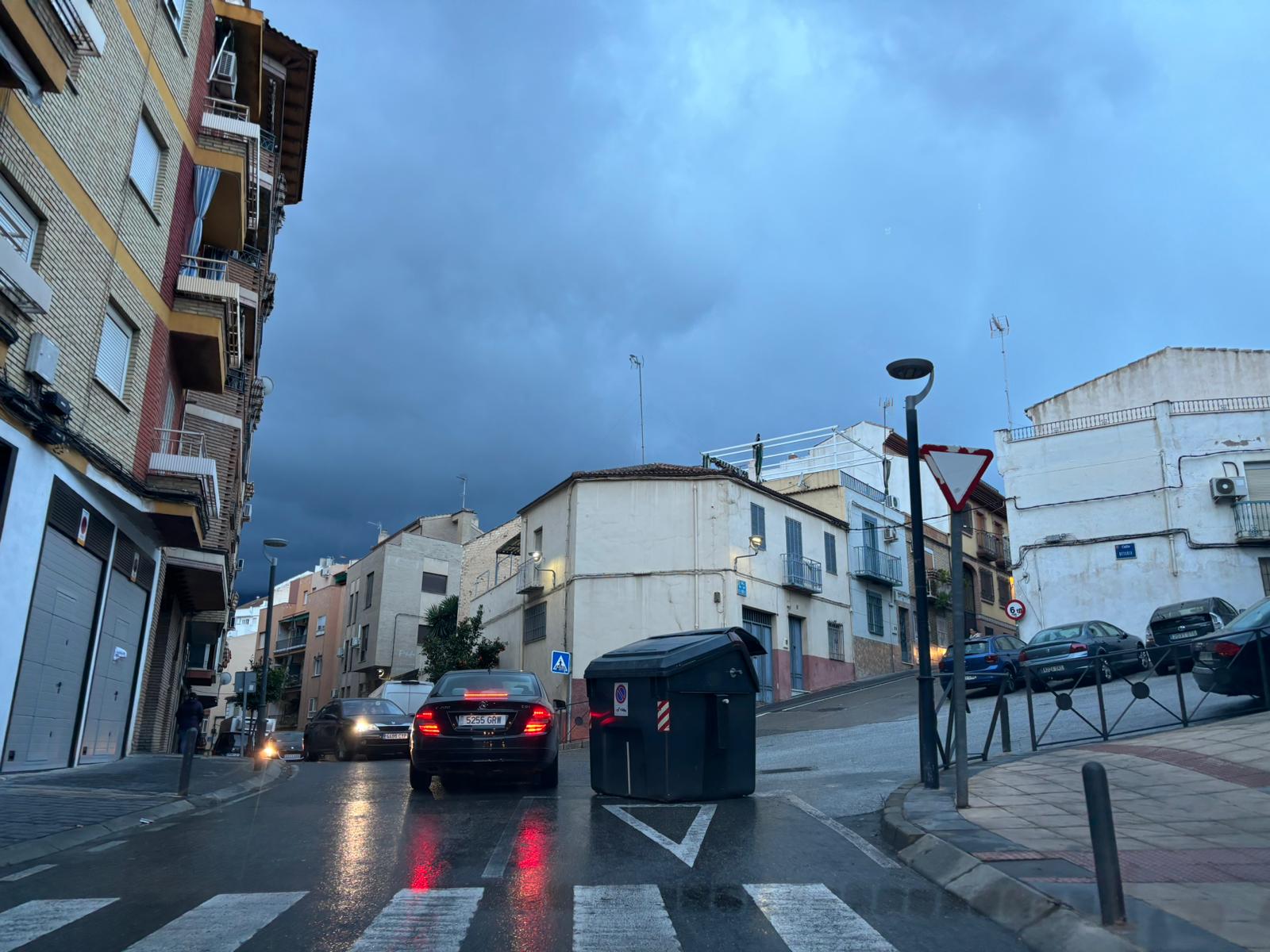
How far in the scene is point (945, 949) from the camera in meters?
4.86

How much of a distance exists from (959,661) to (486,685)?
5.98m

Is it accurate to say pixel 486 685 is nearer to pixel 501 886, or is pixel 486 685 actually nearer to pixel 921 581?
pixel 921 581

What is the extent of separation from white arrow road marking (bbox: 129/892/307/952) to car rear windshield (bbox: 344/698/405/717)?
1581cm

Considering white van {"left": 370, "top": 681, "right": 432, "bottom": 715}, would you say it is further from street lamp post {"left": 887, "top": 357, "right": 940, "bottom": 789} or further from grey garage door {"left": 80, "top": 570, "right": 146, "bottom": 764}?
street lamp post {"left": 887, "top": 357, "right": 940, "bottom": 789}

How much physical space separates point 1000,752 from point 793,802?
12.2ft

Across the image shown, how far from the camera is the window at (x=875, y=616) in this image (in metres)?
39.6

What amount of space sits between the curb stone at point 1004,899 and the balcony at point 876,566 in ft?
104

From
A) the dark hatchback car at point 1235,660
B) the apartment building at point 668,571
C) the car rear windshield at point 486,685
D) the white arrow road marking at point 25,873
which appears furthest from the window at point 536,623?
the white arrow road marking at point 25,873

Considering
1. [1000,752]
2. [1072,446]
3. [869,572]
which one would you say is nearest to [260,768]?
[1000,752]

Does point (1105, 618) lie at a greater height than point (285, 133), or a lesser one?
lesser

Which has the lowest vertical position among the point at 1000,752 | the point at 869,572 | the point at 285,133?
the point at 1000,752

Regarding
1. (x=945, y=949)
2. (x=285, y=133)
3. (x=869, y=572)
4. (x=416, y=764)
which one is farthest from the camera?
(x=869, y=572)

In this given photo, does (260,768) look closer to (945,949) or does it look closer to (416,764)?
(416,764)

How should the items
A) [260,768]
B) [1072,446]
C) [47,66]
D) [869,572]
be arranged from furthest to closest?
[869,572]
[1072,446]
[260,768]
[47,66]
